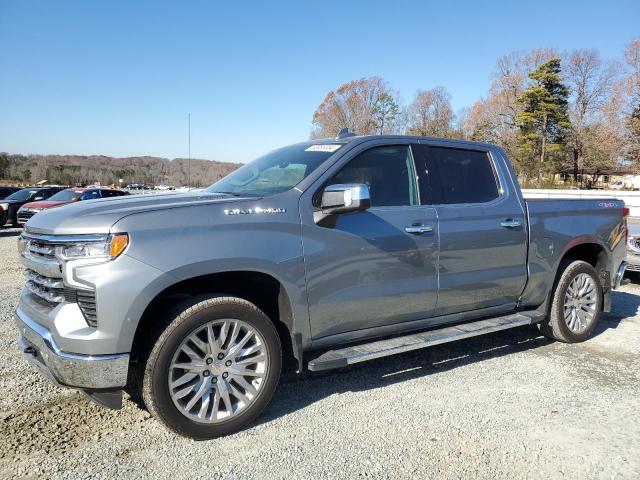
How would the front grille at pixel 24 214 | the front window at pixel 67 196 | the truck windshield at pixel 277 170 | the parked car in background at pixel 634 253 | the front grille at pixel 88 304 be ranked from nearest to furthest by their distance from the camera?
the front grille at pixel 88 304 → the truck windshield at pixel 277 170 → the parked car in background at pixel 634 253 → the front grille at pixel 24 214 → the front window at pixel 67 196

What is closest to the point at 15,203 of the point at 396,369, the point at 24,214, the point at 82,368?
the point at 24,214

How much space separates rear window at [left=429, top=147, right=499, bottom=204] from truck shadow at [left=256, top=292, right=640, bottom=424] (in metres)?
1.48

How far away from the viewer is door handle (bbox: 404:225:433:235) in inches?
152

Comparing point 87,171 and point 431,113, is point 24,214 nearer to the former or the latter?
point 431,113

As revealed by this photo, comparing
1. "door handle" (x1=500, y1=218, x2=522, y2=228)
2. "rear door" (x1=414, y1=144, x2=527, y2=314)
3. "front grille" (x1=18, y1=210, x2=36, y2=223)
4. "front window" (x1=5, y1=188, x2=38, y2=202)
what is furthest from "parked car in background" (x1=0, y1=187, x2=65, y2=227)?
"door handle" (x1=500, y1=218, x2=522, y2=228)

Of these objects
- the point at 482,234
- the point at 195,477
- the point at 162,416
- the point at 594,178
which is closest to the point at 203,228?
the point at 162,416

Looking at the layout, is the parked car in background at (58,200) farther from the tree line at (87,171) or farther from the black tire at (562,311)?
the tree line at (87,171)

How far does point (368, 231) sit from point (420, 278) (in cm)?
63

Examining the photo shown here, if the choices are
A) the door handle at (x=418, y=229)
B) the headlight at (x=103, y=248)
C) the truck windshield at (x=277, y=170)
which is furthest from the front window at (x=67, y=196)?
the door handle at (x=418, y=229)

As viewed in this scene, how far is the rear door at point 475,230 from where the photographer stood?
412cm

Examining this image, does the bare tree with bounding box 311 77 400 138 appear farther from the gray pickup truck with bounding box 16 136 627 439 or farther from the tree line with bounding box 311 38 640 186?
the gray pickup truck with bounding box 16 136 627 439

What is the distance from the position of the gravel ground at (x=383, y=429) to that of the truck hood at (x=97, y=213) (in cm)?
130

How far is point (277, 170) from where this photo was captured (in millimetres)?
4066

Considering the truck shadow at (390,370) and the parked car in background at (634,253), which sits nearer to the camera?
the truck shadow at (390,370)
